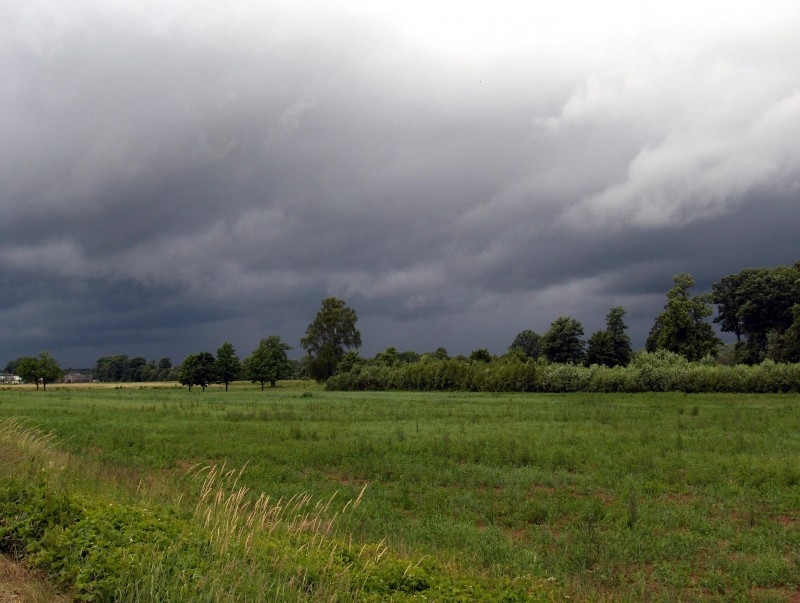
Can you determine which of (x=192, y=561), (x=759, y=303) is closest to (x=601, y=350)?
(x=759, y=303)

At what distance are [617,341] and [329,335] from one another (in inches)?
2159

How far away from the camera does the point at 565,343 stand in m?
98.6

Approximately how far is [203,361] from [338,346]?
25.9m

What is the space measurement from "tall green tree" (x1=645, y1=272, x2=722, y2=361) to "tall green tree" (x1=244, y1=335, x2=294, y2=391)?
223 ft

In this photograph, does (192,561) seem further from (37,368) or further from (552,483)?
(37,368)

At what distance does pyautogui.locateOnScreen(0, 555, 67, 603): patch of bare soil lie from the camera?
654cm

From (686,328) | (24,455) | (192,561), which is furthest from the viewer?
(686,328)

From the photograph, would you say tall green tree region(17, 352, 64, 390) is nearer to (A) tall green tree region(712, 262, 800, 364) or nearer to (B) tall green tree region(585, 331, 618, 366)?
(B) tall green tree region(585, 331, 618, 366)

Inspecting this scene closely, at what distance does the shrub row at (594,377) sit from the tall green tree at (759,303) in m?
33.7

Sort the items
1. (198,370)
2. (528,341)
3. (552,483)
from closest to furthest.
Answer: (552,483) < (198,370) < (528,341)

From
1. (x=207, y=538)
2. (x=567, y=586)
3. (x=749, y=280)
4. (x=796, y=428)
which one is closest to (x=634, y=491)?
(x=567, y=586)

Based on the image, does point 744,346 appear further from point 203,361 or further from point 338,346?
point 203,361

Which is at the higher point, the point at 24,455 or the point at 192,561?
the point at 24,455

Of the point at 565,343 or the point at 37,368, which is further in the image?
the point at 37,368
